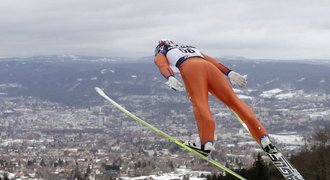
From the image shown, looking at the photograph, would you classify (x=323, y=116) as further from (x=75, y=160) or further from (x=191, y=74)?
(x=191, y=74)

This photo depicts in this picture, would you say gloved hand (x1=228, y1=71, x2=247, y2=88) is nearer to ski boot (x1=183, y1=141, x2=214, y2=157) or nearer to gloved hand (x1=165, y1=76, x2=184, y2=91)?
gloved hand (x1=165, y1=76, x2=184, y2=91)

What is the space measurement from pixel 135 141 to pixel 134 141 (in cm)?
58

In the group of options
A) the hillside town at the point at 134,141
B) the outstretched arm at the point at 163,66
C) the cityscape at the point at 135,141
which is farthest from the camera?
the hillside town at the point at 134,141

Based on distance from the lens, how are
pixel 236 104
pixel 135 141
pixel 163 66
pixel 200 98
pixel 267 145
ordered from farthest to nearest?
1. pixel 135 141
2. pixel 163 66
3. pixel 236 104
4. pixel 200 98
5. pixel 267 145

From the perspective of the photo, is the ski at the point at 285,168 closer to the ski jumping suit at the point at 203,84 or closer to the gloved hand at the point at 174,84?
the ski jumping suit at the point at 203,84

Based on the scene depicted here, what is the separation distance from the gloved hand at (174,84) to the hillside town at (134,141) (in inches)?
1627

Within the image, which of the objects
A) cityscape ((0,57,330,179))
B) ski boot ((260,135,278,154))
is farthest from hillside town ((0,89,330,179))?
→ ski boot ((260,135,278,154))

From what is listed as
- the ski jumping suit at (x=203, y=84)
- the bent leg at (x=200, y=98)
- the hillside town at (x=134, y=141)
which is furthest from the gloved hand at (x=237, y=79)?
the hillside town at (x=134, y=141)

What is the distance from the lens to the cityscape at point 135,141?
3282 inches

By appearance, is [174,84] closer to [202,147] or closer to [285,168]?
[202,147]

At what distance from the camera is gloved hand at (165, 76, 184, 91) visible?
23.5 ft

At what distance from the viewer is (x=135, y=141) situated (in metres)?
133

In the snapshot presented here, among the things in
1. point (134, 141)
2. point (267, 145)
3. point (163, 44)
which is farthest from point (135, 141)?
point (267, 145)

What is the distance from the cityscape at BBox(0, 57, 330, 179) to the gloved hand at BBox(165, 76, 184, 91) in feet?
130
